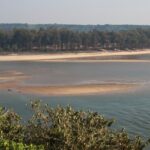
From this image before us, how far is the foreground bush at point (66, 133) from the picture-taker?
14531 mm

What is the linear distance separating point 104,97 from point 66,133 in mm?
34564

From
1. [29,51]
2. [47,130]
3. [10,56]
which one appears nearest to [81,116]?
[47,130]

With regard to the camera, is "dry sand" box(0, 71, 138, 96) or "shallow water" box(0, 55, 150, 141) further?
"dry sand" box(0, 71, 138, 96)

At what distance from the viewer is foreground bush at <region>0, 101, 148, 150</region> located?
572 inches

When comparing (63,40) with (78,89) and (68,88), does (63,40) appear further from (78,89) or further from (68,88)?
(78,89)

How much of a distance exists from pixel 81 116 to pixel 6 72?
59440mm

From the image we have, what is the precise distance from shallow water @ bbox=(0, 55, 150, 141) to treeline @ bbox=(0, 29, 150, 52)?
114 ft

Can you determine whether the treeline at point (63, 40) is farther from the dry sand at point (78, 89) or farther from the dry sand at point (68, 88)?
the dry sand at point (78, 89)

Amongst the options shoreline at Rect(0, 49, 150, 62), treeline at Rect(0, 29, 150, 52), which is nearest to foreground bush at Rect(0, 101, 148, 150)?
shoreline at Rect(0, 49, 150, 62)

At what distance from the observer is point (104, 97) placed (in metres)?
48.8

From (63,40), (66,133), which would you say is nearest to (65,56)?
(63,40)

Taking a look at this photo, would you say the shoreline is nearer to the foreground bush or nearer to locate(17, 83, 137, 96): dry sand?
locate(17, 83, 137, 96): dry sand

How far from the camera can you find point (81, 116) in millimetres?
15688

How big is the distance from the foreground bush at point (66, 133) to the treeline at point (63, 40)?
10287cm
